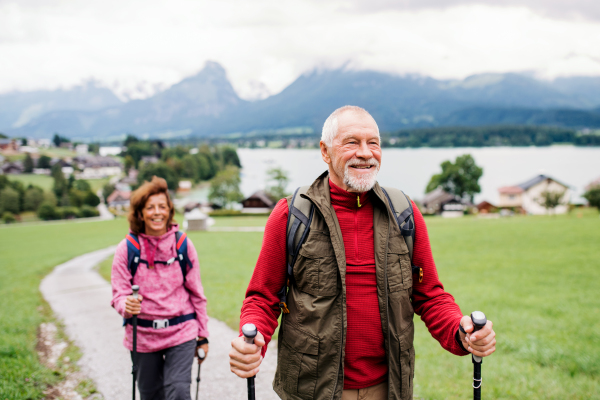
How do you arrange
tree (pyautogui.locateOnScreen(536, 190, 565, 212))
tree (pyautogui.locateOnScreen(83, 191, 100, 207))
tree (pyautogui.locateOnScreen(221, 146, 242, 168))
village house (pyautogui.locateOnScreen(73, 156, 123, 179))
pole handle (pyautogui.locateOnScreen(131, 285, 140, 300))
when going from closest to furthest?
1. pole handle (pyautogui.locateOnScreen(131, 285, 140, 300))
2. tree (pyautogui.locateOnScreen(536, 190, 565, 212))
3. tree (pyautogui.locateOnScreen(83, 191, 100, 207))
4. village house (pyautogui.locateOnScreen(73, 156, 123, 179))
5. tree (pyautogui.locateOnScreen(221, 146, 242, 168))

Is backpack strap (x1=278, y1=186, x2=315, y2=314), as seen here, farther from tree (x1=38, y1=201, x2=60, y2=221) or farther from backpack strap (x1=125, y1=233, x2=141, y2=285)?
tree (x1=38, y1=201, x2=60, y2=221)

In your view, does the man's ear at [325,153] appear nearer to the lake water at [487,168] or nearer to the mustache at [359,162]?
the mustache at [359,162]

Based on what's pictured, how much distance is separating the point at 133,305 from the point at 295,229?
1.90 metres

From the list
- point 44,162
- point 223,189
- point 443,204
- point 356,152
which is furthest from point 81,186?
point 356,152

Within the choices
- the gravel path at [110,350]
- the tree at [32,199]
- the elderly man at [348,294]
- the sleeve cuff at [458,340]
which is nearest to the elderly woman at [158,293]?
the elderly man at [348,294]

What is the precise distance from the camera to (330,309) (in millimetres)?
2406

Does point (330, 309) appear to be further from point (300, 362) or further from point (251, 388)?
point (251, 388)

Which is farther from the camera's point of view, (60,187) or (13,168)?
(13,168)

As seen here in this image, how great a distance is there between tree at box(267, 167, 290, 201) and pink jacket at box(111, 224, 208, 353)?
8938 cm

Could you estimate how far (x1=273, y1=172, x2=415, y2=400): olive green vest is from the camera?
2.37 m

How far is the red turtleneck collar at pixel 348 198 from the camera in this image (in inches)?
102

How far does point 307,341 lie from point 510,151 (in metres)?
218

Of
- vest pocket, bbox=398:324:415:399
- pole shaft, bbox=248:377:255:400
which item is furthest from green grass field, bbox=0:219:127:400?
vest pocket, bbox=398:324:415:399

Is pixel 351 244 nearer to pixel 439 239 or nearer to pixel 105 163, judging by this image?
pixel 439 239
